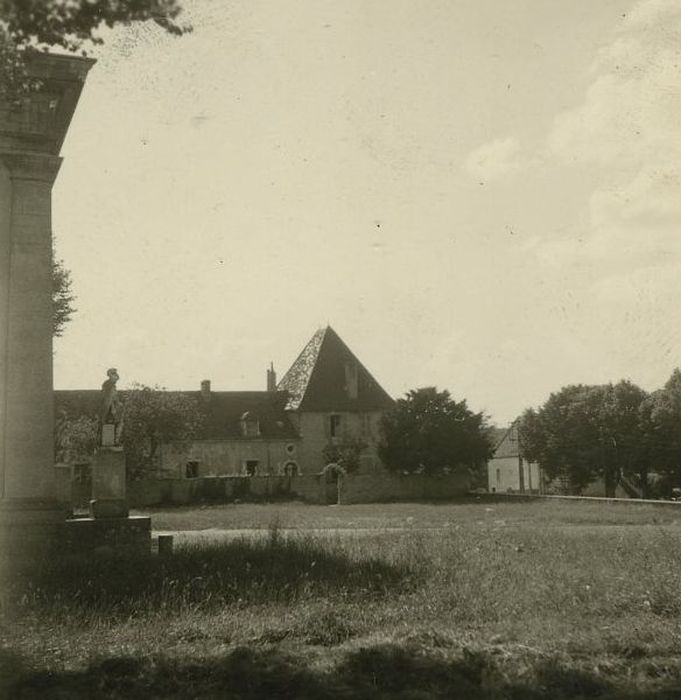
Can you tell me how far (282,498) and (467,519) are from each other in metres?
22.4

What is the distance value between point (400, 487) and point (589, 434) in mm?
13308

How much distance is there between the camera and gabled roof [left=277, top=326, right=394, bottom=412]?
58.7 meters

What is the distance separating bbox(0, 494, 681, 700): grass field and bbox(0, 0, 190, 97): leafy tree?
217 inches

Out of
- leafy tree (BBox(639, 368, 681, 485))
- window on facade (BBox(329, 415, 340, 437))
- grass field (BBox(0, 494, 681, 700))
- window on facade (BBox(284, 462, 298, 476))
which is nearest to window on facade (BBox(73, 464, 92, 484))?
grass field (BBox(0, 494, 681, 700))

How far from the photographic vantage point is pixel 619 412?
5119 cm

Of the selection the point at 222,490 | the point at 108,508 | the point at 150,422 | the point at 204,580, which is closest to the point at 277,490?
the point at 222,490

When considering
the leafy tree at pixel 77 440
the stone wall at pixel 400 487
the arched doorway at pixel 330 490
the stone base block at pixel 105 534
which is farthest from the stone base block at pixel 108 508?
the leafy tree at pixel 77 440

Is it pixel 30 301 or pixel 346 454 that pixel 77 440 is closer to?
pixel 346 454

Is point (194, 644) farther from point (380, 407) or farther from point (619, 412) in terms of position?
point (380, 407)

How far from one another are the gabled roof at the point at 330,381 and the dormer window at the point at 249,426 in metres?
2.83

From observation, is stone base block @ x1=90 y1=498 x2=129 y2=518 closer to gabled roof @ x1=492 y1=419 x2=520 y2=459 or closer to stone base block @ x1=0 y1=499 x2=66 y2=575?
stone base block @ x1=0 y1=499 x2=66 y2=575

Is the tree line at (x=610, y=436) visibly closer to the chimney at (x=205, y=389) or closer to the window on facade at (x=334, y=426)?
the window on facade at (x=334, y=426)

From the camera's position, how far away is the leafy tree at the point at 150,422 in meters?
47.4

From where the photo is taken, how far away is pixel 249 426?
5853 centimetres
